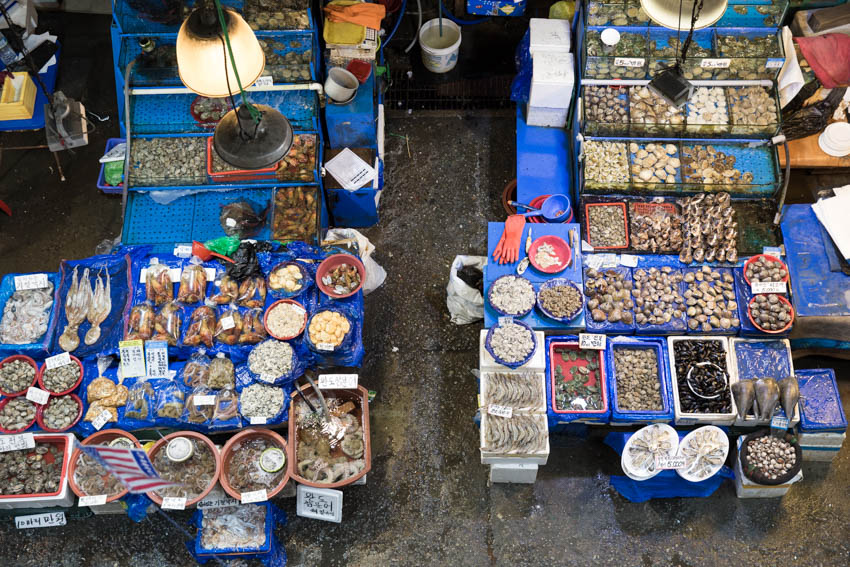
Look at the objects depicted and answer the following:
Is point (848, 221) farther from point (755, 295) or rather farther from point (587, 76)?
point (587, 76)

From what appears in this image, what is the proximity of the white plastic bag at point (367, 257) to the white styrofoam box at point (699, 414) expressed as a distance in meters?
2.78

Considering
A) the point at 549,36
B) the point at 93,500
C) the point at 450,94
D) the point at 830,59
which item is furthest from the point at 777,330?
the point at 93,500

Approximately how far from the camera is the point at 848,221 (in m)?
6.47

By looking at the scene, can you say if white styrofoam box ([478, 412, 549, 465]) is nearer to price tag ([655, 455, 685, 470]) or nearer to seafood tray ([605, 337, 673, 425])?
seafood tray ([605, 337, 673, 425])

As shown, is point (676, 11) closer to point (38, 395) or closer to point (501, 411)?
point (501, 411)

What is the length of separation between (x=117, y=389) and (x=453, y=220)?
3701 mm

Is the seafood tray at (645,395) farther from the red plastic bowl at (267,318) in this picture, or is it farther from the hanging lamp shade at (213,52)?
the hanging lamp shade at (213,52)

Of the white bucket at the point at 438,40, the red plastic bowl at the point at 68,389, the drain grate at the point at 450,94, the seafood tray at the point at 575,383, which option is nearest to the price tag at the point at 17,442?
the red plastic bowl at the point at 68,389

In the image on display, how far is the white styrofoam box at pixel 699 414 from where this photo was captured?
5922 mm

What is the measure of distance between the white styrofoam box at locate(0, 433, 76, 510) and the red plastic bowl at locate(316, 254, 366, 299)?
2.34m

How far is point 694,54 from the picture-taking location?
22.9 feet

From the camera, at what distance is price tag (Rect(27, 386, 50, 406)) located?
5.95 m

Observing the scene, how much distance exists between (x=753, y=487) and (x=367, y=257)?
13.0 feet

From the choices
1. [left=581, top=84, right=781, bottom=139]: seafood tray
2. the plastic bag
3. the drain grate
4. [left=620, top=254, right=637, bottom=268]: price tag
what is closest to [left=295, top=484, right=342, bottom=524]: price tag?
the plastic bag
